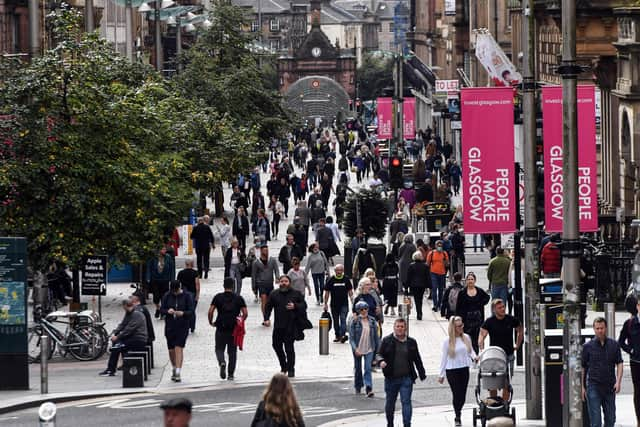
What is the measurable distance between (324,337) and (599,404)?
31.7ft

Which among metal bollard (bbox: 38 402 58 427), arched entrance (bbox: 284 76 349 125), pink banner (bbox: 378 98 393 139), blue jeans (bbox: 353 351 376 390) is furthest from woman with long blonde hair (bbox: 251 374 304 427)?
arched entrance (bbox: 284 76 349 125)

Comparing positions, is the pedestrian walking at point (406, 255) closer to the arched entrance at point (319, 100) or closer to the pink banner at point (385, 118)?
the pink banner at point (385, 118)

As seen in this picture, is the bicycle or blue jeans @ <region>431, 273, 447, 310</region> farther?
blue jeans @ <region>431, 273, 447, 310</region>

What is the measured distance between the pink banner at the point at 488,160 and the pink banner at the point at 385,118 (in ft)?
162

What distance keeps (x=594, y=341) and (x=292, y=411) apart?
704 cm

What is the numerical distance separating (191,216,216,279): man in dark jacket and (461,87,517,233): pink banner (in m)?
17.2

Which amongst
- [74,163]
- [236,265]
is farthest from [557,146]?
[236,265]

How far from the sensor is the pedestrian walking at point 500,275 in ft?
104

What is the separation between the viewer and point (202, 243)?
4094 centimetres

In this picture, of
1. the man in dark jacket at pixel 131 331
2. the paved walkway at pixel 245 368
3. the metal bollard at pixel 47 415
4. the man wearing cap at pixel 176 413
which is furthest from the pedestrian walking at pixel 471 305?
the man wearing cap at pixel 176 413

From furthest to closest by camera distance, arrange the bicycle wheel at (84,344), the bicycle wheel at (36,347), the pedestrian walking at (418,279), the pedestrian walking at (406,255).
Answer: the pedestrian walking at (406,255)
the pedestrian walking at (418,279)
the bicycle wheel at (84,344)
the bicycle wheel at (36,347)

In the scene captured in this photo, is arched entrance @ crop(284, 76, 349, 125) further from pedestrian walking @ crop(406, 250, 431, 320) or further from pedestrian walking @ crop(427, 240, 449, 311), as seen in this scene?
pedestrian walking @ crop(406, 250, 431, 320)

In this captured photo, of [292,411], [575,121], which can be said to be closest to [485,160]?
[575,121]

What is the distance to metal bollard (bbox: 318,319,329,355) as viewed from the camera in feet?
91.6
